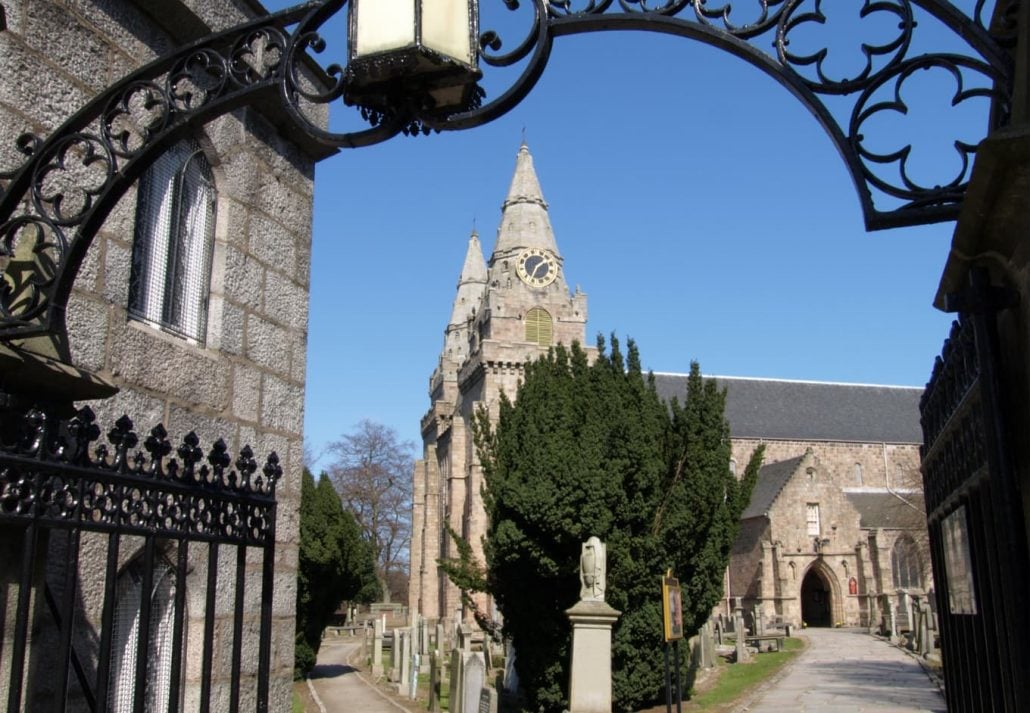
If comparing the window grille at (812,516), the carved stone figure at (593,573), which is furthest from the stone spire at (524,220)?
the carved stone figure at (593,573)

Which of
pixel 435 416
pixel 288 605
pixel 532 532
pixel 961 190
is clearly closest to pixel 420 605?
pixel 435 416

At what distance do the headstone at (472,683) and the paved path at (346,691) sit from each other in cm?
517

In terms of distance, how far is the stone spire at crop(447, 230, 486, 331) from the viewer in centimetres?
6719

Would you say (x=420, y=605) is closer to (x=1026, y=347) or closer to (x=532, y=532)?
(x=532, y=532)

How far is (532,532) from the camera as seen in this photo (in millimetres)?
19344

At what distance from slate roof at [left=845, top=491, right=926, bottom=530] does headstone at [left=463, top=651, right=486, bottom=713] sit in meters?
35.7

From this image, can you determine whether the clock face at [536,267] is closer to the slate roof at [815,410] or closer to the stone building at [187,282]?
the slate roof at [815,410]

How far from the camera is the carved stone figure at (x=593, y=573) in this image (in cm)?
1612

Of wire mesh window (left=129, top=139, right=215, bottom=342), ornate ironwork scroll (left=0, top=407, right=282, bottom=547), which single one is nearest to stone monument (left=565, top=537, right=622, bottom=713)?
wire mesh window (left=129, top=139, right=215, bottom=342)

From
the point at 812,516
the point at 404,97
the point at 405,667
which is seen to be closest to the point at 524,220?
the point at 812,516

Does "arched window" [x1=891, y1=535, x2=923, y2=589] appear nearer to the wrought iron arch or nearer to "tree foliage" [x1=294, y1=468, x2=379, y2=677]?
"tree foliage" [x1=294, y1=468, x2=379, y2=677]

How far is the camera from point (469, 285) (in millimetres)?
67562

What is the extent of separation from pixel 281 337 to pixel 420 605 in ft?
167

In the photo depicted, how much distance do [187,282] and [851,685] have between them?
67.2 feet
